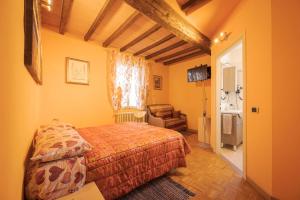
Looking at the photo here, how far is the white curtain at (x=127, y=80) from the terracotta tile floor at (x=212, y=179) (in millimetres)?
2439

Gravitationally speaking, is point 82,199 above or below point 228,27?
below

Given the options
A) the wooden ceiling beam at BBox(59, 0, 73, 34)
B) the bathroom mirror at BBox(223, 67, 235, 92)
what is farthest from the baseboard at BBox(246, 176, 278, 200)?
the wooden ceiling beam at BBox(59, 0, 73, 34)

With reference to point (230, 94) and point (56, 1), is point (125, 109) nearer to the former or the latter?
point (56, 1)

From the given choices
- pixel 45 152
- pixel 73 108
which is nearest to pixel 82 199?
pixel 45 152

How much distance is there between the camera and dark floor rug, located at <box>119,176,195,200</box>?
1.71 meters

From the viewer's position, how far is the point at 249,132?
2.00 metres

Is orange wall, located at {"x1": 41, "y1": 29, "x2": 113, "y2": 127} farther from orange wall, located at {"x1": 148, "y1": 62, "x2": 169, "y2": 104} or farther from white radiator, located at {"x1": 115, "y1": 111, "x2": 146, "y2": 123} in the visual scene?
orange wall, located at {"x1": 148, "y1": 62, "x2": 169, "y2": 104}

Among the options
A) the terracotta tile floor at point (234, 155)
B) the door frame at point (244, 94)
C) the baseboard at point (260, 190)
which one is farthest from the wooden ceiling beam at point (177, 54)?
the baseboard at point (260, 190)

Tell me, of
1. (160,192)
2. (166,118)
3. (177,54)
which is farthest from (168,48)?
(160,192)

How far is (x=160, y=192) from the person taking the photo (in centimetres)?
179

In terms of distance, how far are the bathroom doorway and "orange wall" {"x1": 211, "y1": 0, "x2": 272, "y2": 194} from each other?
145 millimetres

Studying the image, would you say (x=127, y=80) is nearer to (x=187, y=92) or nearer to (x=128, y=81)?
(x=128, y=81)

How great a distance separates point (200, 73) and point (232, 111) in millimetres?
1459
